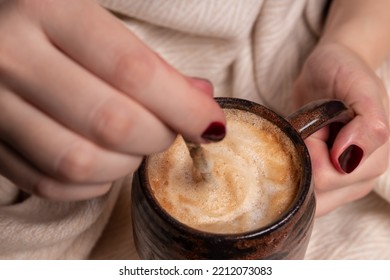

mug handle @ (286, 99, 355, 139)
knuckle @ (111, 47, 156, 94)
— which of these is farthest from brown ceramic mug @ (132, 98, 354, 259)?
knuckle @ (111, 47, 156, 94)

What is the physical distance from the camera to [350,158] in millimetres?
556

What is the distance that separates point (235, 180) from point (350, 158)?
0.14 metres

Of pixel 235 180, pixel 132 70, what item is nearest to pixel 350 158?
pixel 235 180

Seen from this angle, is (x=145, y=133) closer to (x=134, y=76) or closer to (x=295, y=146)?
(x=134, y=76)

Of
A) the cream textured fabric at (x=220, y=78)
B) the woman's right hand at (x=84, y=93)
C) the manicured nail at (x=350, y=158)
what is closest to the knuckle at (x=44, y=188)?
the woman's right hand at (x=84, y=93)

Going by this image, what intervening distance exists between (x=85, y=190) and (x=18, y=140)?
2.2 inches

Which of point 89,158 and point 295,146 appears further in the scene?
point 295,146

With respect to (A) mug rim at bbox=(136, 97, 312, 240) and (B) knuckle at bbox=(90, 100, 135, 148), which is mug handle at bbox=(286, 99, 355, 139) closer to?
(A) mug rim at bbox=(136, 97, 312, 240)

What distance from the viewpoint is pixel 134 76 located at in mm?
355

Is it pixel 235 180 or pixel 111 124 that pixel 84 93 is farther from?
pixel 235 180

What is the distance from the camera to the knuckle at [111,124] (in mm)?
357

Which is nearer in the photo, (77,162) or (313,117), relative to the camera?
(77,162)

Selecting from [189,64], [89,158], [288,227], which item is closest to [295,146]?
[288,227]

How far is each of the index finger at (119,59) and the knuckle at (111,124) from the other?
14mm
